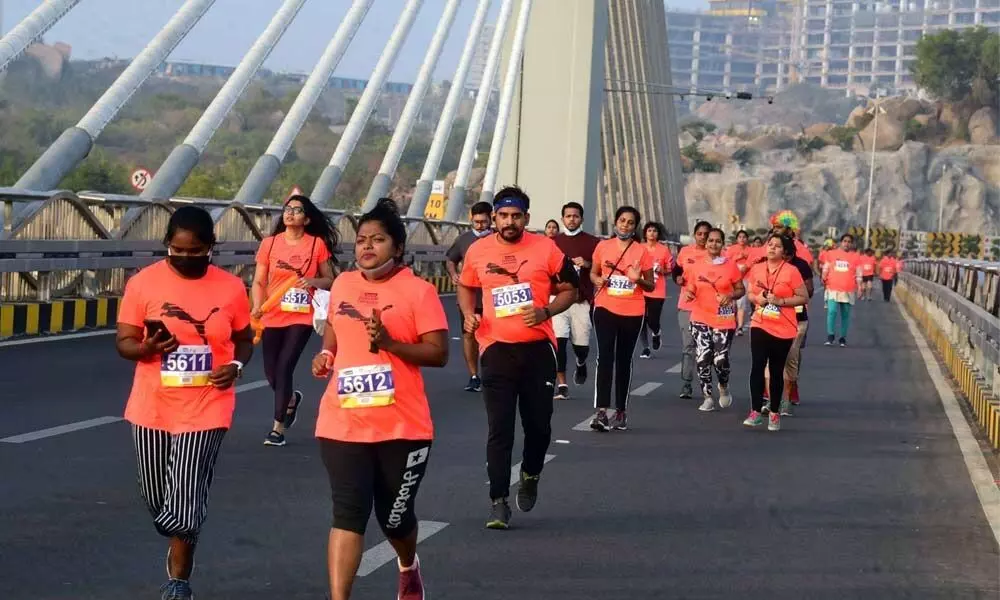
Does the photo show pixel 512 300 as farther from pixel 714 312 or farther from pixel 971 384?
pixel 971 384

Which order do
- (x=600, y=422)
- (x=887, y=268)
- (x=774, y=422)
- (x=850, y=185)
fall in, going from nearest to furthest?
(x=600, y=422) < (x=774, y=422) < (x=887, y=268) < (x=850, y=185)

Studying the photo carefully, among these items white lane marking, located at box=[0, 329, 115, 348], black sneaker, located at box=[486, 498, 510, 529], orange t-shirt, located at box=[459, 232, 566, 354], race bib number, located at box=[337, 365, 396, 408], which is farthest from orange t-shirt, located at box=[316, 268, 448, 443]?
white lane marking, located at box=[0, 329, 115, 348]

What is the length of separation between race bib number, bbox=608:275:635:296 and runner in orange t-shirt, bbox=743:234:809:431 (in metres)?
1.22

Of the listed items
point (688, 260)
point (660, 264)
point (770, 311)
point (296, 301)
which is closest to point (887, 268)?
point (660, 264)

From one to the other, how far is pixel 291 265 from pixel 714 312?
15.9 feet

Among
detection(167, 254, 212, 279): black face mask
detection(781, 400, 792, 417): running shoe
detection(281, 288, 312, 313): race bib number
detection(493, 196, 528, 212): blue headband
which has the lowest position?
detection(781, 400, 792, 417): running shoe

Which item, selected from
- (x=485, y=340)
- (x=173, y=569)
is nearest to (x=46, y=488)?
(x=485, y=340)

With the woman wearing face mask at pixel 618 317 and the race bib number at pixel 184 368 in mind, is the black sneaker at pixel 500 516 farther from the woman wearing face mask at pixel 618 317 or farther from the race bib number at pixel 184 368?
the woman wearing face mask at pixel 618 317

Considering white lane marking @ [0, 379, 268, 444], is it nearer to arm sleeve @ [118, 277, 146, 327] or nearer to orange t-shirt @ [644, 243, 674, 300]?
arm sleeve @ [118, 277, 146, 327]

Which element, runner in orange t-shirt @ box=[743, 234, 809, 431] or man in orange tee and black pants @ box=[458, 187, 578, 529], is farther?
runner in orange t-shirt @ box=[743, 234, 809, 431]

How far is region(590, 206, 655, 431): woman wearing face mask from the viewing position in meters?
12.6

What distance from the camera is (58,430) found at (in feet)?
37.2

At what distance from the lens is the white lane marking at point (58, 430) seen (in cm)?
1078

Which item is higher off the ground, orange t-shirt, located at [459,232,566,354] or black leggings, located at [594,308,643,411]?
orange t-shirt, located at [459,232,566,354]
